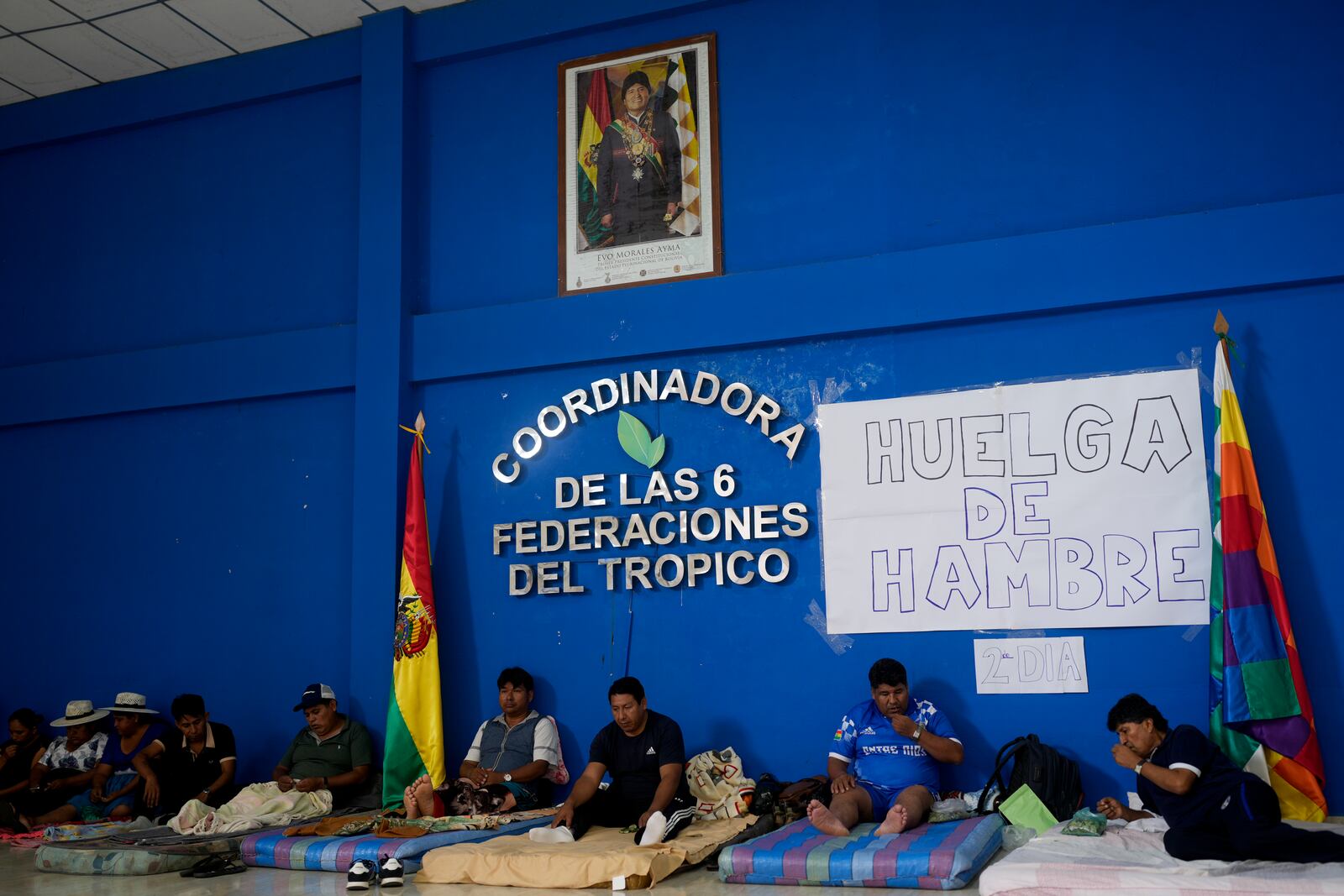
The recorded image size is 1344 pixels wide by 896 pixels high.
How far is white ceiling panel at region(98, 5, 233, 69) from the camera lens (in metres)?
7.28

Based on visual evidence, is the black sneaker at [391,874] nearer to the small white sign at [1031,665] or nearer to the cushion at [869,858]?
the cushion at [869,858]

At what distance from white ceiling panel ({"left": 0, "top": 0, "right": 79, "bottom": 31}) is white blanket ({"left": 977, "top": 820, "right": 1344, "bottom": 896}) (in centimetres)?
677

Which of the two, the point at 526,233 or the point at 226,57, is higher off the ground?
the point at 226,57

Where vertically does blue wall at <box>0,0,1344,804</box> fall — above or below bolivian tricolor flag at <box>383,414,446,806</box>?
above

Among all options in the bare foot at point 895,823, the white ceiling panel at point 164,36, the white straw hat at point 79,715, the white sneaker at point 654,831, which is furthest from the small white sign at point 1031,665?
the white ceiling panel at point 164,36

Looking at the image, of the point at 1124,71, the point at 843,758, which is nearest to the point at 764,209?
the point at 1124,71

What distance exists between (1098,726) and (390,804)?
138 inches

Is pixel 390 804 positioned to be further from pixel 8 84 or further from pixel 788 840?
pixel 8 84

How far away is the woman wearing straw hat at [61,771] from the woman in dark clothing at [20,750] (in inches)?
3.6

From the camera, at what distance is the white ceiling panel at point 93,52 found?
7.45 metres

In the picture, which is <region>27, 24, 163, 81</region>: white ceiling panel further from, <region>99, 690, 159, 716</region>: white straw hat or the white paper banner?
the white paper banner

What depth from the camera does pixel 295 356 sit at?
725cm

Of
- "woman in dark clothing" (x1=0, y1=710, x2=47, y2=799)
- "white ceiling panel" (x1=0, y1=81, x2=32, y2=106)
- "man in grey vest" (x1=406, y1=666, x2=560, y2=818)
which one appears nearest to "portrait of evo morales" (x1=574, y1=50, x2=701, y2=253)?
"man in grey vest" (x1=406, y1=666, x2=560, y2=818)

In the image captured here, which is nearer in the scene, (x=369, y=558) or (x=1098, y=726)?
(x=1098, y=726)
